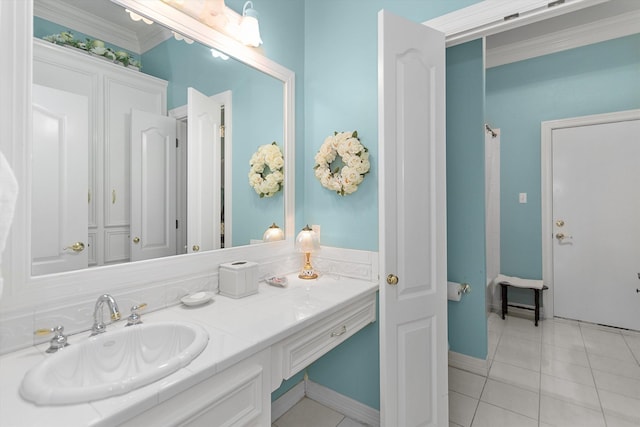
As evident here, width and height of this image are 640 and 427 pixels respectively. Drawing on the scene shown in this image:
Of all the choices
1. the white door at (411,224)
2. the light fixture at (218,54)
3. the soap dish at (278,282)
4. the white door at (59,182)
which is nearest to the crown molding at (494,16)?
the white door at (411,224)

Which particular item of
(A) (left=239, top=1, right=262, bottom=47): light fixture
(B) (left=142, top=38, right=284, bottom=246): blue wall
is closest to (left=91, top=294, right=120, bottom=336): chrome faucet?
(B) (left=142, top=38, right=284, bottom=246): blue wall

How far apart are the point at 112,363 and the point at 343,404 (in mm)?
1432

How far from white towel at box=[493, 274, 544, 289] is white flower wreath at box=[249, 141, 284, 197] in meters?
2.92

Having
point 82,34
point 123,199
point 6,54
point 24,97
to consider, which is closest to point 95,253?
point 123,199

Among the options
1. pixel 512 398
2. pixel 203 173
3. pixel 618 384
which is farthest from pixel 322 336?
pixel 618 384

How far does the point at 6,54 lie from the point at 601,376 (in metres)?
3.69

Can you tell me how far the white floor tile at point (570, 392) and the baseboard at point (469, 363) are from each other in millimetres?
358

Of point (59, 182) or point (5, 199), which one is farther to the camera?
point (59, 182)

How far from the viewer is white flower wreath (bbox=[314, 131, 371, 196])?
1771mm

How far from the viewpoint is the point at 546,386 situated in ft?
7.02

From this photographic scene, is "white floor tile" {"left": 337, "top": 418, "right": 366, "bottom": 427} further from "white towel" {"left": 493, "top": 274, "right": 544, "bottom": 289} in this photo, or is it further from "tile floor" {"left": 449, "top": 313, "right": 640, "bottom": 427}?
"white towel" {"left": 493, "top": 274, "right": 544, "bottom": 289}

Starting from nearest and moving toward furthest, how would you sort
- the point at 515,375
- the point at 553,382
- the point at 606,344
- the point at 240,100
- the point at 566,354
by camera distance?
the point at 240,100 → the point at 553,382 → the point at 515,375 → the point at 566,354 → the point at 606,344

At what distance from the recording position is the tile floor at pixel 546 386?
1840 millimetres

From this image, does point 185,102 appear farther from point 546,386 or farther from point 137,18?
point 546,386
